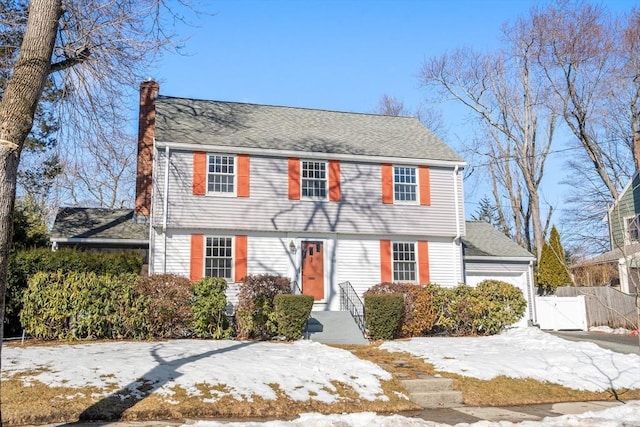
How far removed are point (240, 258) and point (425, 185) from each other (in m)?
6.84

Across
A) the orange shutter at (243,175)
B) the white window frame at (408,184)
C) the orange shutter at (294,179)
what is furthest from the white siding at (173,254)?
the white window frame at (408,184)

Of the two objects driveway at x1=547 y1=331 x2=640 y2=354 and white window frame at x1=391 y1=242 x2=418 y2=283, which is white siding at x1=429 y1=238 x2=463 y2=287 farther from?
driveway at x1=547 y1=331 x2=640 y2=354

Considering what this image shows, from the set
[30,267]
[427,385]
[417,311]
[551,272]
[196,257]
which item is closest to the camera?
[427,385]

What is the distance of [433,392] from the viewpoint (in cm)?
930

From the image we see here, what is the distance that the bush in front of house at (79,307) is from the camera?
469 inches

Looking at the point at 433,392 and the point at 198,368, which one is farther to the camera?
the point at 433,392

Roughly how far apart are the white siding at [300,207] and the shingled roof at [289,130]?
0.64 meters

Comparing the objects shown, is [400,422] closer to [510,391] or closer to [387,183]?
[510,391]

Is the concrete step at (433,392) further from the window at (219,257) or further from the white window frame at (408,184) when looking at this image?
the white window frame at (408,184)

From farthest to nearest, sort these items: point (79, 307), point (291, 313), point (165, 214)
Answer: point (165, 214), point (291, 313), point (79, 307)

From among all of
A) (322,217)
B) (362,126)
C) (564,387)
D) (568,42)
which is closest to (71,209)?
(322,217)

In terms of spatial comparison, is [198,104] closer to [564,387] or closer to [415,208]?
[415,208]

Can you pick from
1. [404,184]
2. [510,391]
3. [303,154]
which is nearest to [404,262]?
[404,184]

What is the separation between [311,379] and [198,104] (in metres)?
13.6
